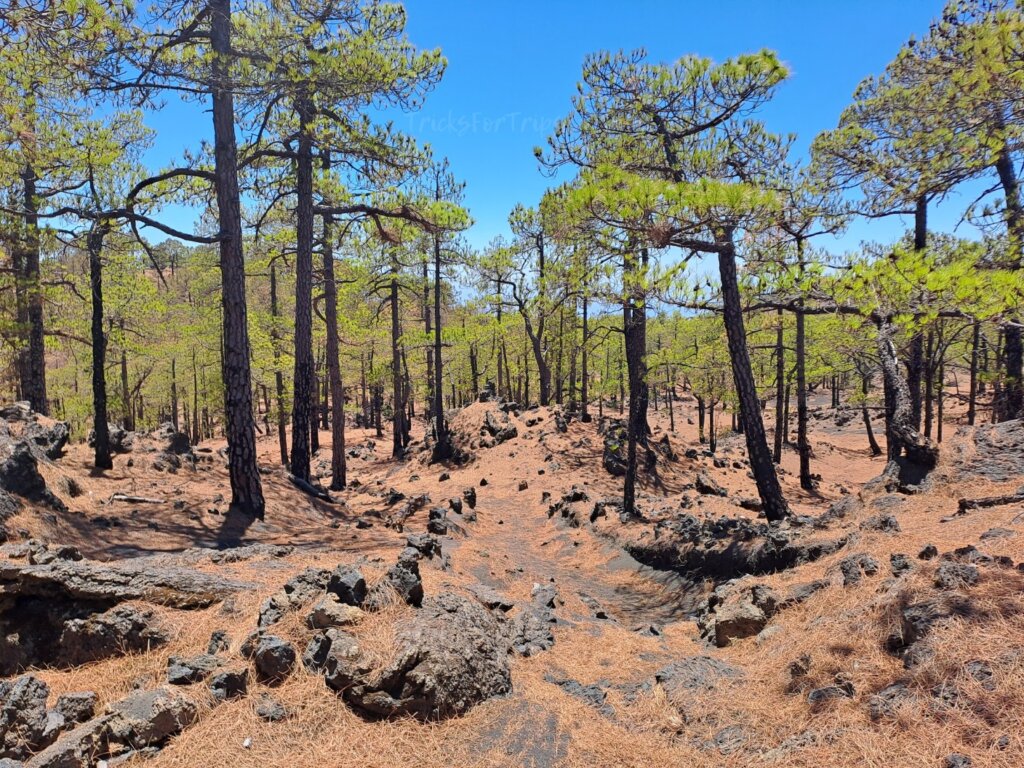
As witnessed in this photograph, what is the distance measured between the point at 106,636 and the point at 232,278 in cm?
588

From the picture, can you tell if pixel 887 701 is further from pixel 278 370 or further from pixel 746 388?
pixel 278 370

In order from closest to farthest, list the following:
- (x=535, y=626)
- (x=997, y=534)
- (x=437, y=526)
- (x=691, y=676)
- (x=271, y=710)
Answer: (x=271, y=710) < (x=691, y=676) < (x=997, y=534) < (x=535, y=626) < (x=437, y=526)

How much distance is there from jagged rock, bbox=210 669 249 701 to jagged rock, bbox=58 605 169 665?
0.85 meters

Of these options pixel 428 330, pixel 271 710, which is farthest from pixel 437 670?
pixel 428 330

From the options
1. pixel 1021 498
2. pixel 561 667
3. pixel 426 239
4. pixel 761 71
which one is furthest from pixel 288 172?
pixel 1021 498

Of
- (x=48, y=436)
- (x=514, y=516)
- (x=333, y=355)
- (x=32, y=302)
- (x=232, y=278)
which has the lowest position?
(x=514, y=516)

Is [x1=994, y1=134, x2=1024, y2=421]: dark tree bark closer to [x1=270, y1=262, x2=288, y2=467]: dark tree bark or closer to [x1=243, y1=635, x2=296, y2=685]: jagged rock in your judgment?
[x1=243, y1=635, x2=296, y2=685]: jagged rock

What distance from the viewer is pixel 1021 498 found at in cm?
619

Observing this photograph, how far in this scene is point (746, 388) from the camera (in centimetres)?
884

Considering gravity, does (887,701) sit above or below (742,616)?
above

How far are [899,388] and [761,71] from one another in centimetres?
568

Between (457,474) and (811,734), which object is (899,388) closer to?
(811,734)

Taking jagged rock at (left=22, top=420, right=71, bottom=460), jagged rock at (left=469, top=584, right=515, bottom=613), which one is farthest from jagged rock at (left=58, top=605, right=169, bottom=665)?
jagged rock at (left=22, top=420, right=71, bottom=460)

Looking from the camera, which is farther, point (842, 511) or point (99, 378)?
point (99, 378)
